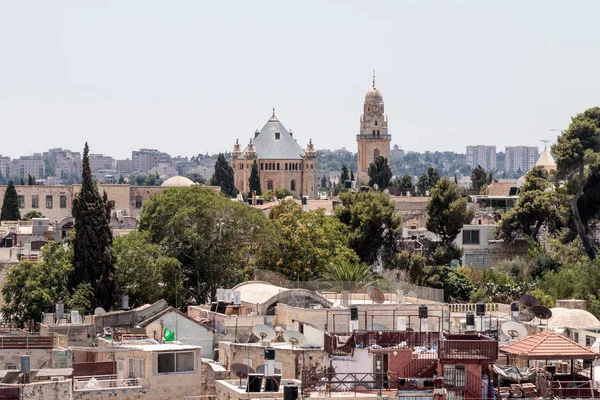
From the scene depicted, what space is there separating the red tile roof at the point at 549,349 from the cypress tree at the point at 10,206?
85.6 m

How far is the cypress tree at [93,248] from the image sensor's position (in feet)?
146

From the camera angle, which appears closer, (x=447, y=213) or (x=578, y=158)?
(x=578, y=158)

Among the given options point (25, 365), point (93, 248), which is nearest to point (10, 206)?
point (93, 248)

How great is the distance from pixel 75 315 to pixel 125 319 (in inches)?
45.8

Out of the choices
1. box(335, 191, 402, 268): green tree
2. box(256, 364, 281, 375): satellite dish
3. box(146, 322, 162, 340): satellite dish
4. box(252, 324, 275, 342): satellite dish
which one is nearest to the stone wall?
box(256, 364, 281, 375): satellite dish

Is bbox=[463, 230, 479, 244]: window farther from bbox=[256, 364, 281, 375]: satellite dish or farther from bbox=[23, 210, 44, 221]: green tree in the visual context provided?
bbox=[23, 210, 44, 221]: green tree

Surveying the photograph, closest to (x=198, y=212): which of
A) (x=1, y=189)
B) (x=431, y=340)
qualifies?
(x=431, y=340)

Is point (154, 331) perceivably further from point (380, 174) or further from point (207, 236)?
point (380, 174)

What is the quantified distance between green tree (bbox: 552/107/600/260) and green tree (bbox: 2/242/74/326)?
24.1m

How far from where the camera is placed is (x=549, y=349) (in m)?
24.9

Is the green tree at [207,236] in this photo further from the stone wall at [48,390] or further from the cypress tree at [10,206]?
the cypress tree at [10,206]

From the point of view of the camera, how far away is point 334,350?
83.9ft

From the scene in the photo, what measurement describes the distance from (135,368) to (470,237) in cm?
4335

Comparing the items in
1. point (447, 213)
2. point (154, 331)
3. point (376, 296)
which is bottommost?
point (154, 331)
